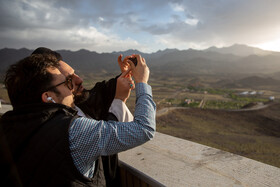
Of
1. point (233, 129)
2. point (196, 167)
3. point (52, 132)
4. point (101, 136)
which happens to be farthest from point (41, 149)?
point (233, 129)

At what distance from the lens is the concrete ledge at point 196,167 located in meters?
2.10

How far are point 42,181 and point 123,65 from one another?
1.18 meters

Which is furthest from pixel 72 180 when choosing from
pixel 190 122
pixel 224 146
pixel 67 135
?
pixel 190 122

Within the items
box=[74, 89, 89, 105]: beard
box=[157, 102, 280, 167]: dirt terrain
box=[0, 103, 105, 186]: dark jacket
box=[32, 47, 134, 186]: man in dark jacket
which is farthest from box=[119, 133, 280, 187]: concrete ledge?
box=[157, 102, 280, 167]: dirt terrain

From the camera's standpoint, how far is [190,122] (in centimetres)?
1708

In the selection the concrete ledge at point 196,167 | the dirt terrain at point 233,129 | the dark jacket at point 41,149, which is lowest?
the dirt terrain at point 233,129

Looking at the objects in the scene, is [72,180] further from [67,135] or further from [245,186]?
[245,186]

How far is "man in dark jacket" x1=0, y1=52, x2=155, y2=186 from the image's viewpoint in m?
0.99

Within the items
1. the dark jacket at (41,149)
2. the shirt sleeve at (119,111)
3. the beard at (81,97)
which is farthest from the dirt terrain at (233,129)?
the dark jacket at (41,149)

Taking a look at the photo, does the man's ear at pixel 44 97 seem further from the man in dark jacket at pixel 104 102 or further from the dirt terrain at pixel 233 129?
the dirt terrain at pixel 233 129

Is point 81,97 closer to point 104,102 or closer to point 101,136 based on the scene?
point 104,102

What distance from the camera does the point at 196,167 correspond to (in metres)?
2.36

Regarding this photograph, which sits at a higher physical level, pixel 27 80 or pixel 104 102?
pixel 27 80

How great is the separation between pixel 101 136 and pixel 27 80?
1.90ft
